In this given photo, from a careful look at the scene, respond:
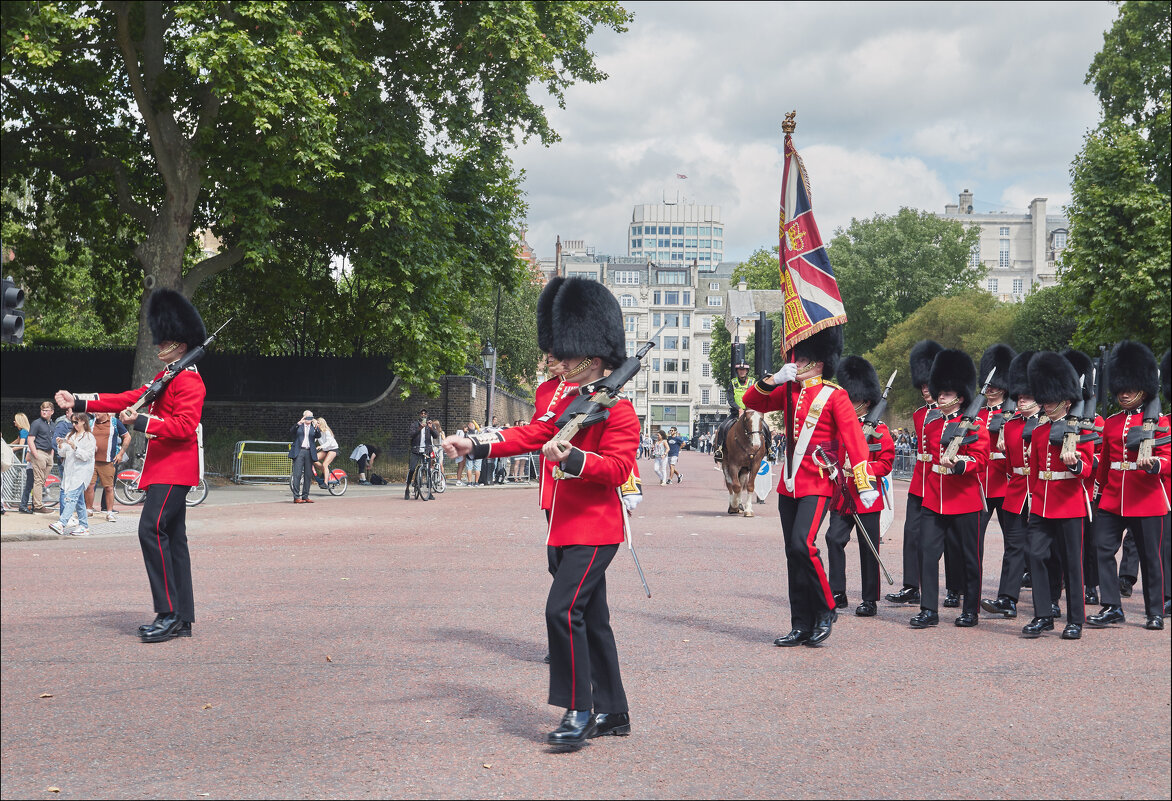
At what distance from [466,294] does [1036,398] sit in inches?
774

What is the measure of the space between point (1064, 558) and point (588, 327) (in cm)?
484

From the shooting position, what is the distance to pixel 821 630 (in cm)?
796

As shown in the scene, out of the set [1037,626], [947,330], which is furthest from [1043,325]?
[1037,626]

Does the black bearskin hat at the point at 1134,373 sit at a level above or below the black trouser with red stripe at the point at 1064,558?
above

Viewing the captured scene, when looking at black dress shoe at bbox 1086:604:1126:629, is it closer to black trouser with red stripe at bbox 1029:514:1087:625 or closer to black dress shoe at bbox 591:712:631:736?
black trouser with red stripe at bbox 1029:514:1087:625

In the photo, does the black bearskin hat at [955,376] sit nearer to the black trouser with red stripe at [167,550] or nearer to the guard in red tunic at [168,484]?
the guard in red tunic at [168,484]

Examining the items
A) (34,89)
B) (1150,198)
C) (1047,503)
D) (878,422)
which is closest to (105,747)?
(1047,503)

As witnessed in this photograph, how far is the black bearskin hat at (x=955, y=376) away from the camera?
9.66 meters

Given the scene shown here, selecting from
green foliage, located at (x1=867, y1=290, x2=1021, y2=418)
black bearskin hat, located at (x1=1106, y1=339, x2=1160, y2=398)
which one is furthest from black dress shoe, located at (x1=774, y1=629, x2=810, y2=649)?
green foliage, located at (x1=867, y1=290, x2=1021, y2=418)

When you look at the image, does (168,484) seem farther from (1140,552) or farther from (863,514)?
(1140,552)

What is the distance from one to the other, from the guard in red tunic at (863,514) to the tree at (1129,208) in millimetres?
21863

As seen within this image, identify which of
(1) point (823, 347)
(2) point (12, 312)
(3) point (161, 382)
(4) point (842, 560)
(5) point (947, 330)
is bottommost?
(4) point (842, 560)

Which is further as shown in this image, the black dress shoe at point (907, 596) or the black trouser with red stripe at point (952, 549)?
the black dress shoe at point (907, 596)

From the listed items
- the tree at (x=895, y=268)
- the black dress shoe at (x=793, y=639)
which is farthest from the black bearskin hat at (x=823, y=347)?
the tree at (x=895, y=268)
